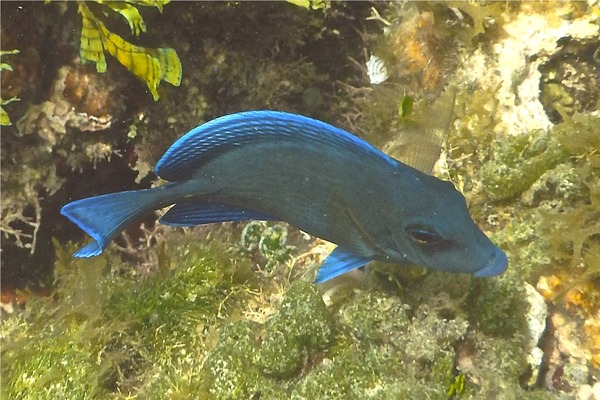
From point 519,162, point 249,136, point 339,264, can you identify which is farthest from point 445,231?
point 519,162

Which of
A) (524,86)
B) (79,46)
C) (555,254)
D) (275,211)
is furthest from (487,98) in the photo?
(79,46)

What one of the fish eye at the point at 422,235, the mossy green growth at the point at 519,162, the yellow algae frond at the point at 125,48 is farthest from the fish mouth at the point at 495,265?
the yellow algae frond at the point at 125,48

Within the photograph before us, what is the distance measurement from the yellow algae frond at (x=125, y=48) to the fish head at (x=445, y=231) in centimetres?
195

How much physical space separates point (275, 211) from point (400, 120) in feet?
6.17

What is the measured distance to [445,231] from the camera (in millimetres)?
1973

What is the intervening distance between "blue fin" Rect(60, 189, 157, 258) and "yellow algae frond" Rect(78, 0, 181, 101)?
1.36 meters

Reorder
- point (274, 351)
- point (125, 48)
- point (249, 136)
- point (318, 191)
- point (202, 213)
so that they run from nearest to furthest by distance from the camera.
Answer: point (249, 136)
point (318, 191)
point (202, 213)
point (274, 351)
point (125, 48)

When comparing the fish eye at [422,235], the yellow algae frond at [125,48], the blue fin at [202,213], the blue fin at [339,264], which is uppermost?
the yellow algae frond at [125,48]

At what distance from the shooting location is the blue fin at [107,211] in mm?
1968

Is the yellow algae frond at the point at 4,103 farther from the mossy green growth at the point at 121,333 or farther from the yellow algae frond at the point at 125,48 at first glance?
the mossy green growth at the point at 121,333

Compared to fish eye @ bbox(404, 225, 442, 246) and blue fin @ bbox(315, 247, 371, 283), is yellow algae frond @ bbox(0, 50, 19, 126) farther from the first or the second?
fish eye @ bbox(404, 225, 442, 246)

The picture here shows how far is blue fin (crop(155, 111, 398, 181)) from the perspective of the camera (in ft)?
6.06

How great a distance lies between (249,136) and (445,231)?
0.87 m

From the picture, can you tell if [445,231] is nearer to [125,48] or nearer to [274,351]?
[274,351]
